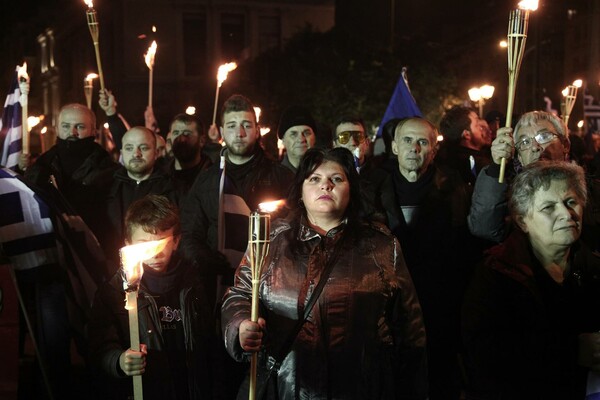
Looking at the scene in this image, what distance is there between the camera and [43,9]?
56.2 meters

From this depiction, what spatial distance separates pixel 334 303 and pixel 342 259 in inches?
8.4

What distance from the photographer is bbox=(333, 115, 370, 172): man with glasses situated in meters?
6.55

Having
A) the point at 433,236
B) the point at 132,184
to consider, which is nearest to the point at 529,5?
the point at 433,236

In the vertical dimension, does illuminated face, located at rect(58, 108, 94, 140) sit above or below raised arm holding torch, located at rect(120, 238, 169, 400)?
above

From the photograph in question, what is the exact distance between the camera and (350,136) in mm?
6617

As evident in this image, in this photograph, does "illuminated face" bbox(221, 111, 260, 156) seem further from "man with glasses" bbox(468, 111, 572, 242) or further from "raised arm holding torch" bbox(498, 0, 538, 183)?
"raised arm holding torch" bbox(498, 0, 538, 183)

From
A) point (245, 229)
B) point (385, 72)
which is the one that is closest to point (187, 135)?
point (245, 229)

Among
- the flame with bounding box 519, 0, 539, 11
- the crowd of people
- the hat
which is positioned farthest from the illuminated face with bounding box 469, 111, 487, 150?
the flame with bounding box 519, 0, 539, 11

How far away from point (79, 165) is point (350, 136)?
2.39m

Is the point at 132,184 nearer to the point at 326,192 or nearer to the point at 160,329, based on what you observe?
the point at 160,329

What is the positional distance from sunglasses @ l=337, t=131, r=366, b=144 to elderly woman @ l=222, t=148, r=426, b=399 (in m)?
2.81

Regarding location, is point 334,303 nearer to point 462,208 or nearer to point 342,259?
point 342,259

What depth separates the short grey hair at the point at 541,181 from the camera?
11.4ft

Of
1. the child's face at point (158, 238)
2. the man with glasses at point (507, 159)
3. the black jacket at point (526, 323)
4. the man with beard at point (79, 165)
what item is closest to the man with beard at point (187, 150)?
the man with beard at point (79, 165)
